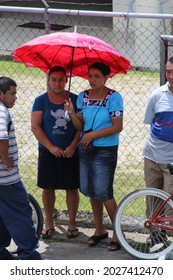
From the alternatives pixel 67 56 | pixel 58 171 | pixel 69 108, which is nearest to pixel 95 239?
pixel 58 171

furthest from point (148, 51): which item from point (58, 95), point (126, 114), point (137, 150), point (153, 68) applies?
point (58, 95)

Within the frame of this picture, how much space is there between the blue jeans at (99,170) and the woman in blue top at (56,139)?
252 millimetres

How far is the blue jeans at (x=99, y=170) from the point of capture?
6.32 metres

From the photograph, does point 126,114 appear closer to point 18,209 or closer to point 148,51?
point 148,51

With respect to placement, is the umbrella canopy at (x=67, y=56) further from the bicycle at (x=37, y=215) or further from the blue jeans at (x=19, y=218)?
the blue jeans at (x=19, y=218)

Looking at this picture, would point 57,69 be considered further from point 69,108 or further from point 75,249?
point 75,249

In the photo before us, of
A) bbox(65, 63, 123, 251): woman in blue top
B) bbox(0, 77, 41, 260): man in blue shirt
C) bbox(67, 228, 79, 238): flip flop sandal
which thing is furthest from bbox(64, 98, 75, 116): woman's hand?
bbox(67, 228, 79, 238): flip flop sandal

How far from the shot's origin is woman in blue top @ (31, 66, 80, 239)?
651cm

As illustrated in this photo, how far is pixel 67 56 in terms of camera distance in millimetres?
6672

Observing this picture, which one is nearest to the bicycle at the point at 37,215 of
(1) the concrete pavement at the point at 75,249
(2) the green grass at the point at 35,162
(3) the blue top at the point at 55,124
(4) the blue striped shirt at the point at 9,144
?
(1) the concrete pavement at the point at 75,249

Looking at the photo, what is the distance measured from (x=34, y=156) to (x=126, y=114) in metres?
3.11

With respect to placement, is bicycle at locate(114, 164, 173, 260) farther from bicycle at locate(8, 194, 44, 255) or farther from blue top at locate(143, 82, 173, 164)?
bicycle at locate(8, 194, 44, 255)

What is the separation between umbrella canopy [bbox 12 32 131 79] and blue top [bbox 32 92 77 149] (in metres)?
0.38

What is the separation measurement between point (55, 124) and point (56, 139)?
141 mm
